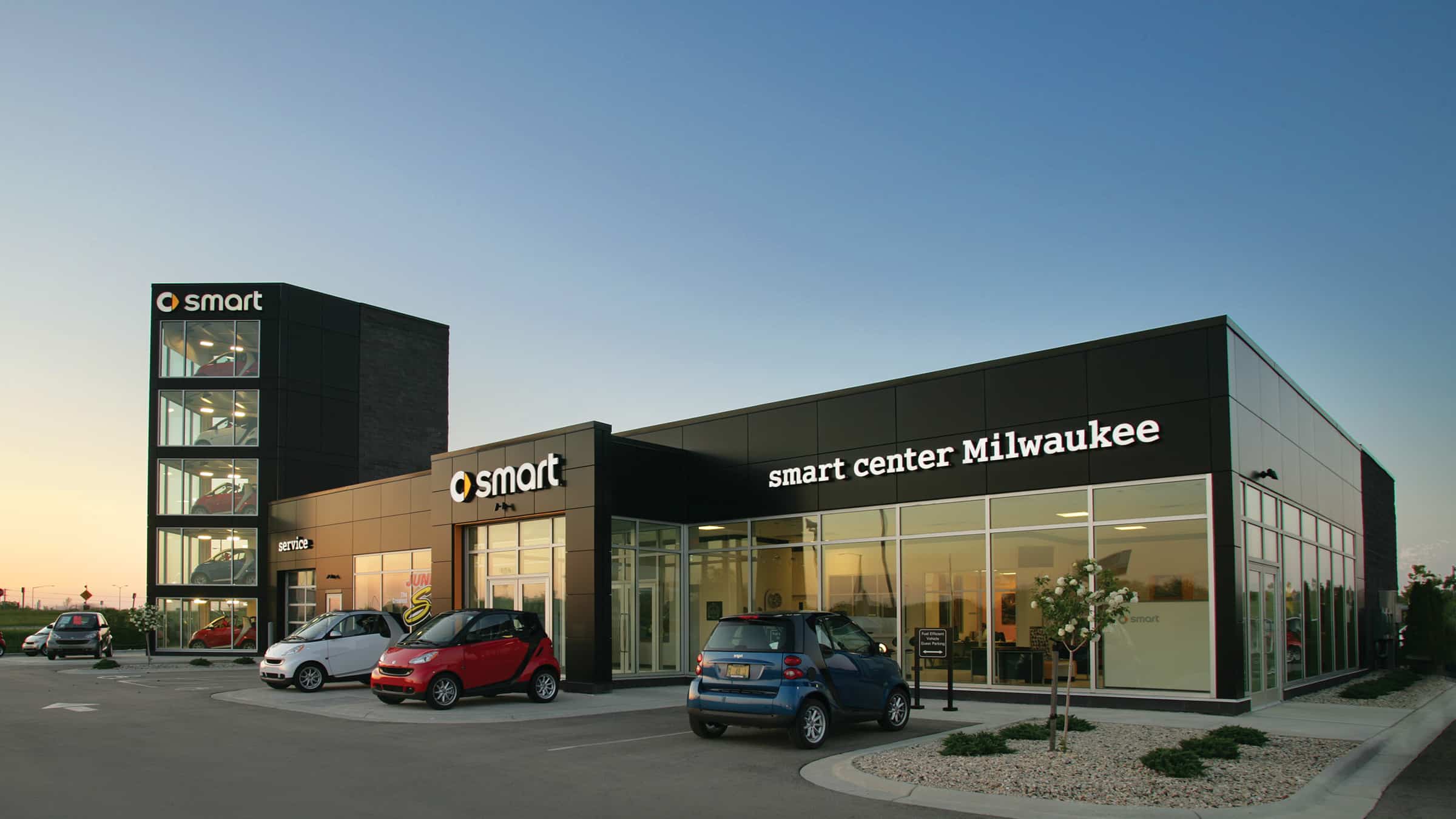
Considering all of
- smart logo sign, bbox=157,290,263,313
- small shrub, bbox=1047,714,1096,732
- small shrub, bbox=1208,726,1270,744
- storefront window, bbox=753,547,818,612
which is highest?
smart logo sign, bbox=157,290,263,313

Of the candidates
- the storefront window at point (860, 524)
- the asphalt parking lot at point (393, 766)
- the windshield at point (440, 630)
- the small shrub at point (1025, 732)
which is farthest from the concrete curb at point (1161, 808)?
the windshield at point (440, 630)

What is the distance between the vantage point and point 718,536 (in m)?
24.4

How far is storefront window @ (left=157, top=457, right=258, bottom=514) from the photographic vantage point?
133 ft

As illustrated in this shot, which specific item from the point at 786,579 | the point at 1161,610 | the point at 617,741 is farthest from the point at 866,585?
the point at 617,741

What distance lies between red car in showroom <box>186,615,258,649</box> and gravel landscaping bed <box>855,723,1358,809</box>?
33783 mm

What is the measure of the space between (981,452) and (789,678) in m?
7.92

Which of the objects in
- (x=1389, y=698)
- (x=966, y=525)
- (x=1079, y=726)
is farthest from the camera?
(x=1389, y=698)

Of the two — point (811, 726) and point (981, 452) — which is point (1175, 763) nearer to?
point (811, 726)

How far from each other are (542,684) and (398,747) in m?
6.33

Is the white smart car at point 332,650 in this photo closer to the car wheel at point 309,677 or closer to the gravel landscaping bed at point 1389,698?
the car wheel at point 309,677

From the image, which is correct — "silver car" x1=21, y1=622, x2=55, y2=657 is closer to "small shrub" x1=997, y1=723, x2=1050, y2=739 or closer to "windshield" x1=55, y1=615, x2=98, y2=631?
"windshield" x1=55, y1=615, x2=98, y2=631

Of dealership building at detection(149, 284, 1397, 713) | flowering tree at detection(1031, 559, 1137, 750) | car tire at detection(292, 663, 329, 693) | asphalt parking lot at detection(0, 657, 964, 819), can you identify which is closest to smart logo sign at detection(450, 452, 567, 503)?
dealership building at detection(149, 284, 1397, 713)

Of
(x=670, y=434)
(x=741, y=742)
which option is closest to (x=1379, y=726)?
(x=741, y=742)

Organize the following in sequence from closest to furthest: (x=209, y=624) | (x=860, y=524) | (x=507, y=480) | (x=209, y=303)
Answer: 1. (x=860, y=524)
2. (x=507, y=480)
3. (x=209, y=624)
4. (x=209, y=303)
